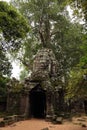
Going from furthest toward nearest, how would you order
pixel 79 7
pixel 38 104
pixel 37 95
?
pixel 38 104
pixel 37 95
pixel 79 7

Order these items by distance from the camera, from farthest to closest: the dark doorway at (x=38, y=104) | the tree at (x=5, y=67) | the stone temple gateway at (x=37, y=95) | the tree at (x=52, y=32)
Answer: the tree at (x=52, y=32) → the tree at (x=5, y=67) → the dark doorway at (x=38, y=104) → the stone temple gateway at (x=37, y=95)

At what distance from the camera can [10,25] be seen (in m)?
13.9

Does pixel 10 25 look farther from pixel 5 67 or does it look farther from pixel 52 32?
pixel 52 32

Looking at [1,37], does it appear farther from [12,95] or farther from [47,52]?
[47,52]

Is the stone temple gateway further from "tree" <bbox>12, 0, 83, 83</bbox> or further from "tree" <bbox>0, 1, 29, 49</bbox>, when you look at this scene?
"tree" <bbox>12, 0, 83, 83</bbox>

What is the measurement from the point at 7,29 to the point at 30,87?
22.1ft

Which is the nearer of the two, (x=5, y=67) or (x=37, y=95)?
(x=37, y=95)

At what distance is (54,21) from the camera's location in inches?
1154

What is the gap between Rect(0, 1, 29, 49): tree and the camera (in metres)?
13.5

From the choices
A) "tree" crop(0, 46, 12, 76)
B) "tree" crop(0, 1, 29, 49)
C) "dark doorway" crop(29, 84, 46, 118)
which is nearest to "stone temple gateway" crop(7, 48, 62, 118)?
"dark doorway" crop(29, 84, 46, 118)

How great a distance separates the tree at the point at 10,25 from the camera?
13539 millimetres

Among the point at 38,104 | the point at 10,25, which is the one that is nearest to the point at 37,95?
the point at 38,104

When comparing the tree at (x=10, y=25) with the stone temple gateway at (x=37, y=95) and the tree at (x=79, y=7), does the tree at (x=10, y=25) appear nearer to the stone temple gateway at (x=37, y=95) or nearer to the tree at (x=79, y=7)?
the stone temple gateway at (x=37, y=95)

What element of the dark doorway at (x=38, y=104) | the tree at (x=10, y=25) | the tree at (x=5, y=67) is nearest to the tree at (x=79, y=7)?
the tree at (x=10, y=25)
